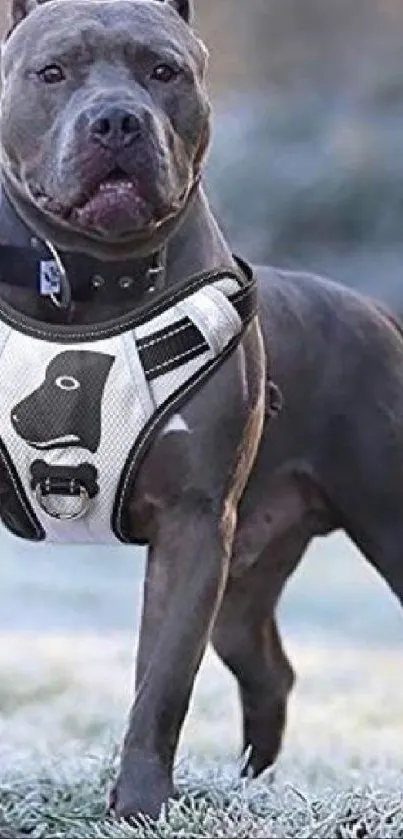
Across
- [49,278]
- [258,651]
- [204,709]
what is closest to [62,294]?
[49,278]

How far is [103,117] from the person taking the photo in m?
1.89

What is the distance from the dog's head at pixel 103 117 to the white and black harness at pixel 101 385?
8 cm

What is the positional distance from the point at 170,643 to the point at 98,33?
1.70 feet

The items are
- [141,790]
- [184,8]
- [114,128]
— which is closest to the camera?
[114,128]

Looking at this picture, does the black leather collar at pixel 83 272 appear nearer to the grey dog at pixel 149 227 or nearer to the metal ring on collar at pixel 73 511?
the grey dog at pixel 149 227

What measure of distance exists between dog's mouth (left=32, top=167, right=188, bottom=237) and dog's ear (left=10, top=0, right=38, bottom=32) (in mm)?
191

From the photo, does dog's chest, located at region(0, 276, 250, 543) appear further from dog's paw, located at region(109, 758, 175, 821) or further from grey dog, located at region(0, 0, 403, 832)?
dog's paw, located at region(109, 758, 175, 821)

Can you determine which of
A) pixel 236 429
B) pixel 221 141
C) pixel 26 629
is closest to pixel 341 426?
pixel 236 429

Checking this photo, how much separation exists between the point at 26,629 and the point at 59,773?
5.51 feet

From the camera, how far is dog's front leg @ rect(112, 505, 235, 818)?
2018mm

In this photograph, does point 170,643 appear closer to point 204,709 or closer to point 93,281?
point 93,281

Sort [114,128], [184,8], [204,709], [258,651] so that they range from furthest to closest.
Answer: [204,709], [258,651], [184,8], [114,128]

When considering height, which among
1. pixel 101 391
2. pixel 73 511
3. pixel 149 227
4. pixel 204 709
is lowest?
pixel 204 709

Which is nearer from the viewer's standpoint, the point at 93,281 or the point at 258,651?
the point at 93,281
